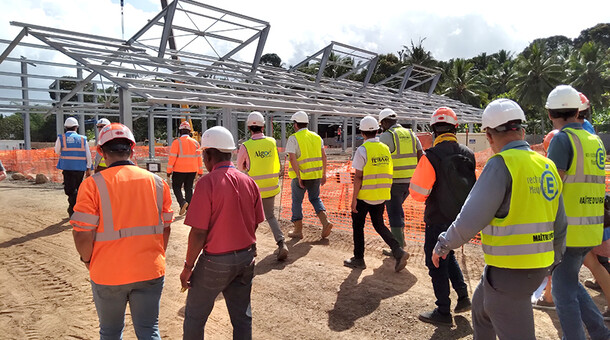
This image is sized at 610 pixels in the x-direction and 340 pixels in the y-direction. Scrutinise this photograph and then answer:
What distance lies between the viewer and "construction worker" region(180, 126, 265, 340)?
2.63 metres

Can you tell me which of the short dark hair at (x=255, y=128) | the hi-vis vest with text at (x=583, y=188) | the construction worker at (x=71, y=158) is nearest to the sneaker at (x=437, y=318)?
the hi-vis vest with text at (x=583, y=188)

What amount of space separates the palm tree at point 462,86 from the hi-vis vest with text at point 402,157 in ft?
122

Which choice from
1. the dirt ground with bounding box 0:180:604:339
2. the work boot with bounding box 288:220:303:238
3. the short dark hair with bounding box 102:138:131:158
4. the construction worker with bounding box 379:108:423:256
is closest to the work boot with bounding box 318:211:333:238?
the dirt ground with bounding box 0:180:604:339

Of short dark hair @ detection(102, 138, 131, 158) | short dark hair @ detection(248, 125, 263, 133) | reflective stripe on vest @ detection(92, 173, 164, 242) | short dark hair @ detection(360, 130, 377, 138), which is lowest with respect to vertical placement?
reflective stripe on vest @ detection(92, 173, 164, 242)

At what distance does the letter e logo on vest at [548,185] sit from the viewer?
7.18ft

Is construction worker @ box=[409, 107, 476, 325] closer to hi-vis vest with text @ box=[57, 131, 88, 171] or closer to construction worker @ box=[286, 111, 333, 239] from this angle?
construction worker @ box=[286, 111, 333, 239]

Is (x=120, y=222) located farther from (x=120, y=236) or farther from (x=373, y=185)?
(x=373, y=185)

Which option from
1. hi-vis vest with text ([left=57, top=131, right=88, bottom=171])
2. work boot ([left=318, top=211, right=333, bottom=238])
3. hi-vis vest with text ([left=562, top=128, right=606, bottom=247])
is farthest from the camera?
hi-vis vest with text ([left=57, top=131, right=88, bottom=171])

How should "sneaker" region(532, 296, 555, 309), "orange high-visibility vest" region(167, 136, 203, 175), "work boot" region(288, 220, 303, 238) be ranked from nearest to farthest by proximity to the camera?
"sneaker" region(532, 296, 555, 309) → "work boot" region(288, 220, 303, 238) → "orange high-visibility vest" region(167, 136, 203, 175)

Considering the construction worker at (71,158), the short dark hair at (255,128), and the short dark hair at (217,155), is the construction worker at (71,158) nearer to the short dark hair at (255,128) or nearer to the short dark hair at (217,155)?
the short dark hair at (255,128)

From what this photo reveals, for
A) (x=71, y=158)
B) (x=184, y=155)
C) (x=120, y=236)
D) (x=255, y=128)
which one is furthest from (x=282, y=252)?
(x=71, y=158)

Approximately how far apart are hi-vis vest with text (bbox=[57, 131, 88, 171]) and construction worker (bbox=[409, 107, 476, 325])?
19.7ft

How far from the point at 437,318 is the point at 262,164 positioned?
2685 mm

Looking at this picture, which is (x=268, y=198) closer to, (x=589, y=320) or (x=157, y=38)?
(x=589, y=320)
